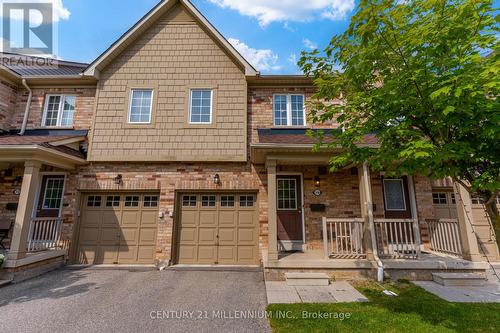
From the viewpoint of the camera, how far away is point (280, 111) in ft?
27.6

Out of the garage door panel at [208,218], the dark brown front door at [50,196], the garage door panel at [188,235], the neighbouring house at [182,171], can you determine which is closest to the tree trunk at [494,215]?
the neighbouring house at [182,171]

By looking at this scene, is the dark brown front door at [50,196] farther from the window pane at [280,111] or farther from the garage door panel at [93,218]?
the window pane at [280,111]

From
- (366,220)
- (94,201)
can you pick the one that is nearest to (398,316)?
(366,220)

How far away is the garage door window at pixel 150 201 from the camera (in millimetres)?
7762

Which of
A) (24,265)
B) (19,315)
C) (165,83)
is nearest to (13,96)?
(165,83)

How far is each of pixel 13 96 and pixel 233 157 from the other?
8.07 m

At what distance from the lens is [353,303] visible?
4.58 m

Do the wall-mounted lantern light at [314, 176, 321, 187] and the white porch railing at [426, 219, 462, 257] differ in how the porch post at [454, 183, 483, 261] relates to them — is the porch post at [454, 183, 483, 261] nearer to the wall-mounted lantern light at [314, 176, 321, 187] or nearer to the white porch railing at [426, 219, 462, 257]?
the white porch railing at [426, 219, 462, 257]

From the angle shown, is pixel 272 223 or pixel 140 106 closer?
pixel 272 223

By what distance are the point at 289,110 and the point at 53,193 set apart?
8.36 metres

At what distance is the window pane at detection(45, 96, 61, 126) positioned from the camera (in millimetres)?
8336

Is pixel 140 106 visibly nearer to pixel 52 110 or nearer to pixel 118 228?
pixel 52 110

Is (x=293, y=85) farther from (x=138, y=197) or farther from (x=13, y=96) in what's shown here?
(x=13, y=96)

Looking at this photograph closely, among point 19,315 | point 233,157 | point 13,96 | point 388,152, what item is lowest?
point 19,315
